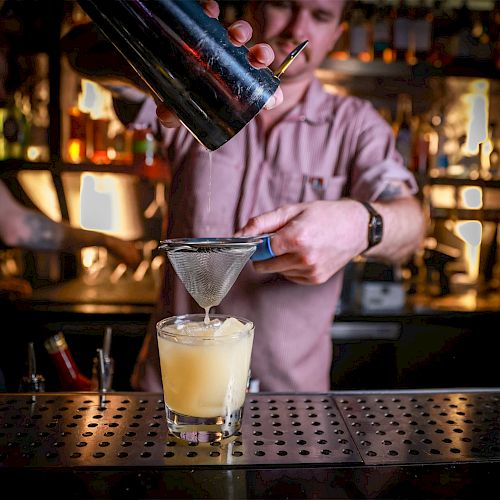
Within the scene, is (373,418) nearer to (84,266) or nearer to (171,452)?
(171,452)

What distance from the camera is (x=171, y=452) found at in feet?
3.21

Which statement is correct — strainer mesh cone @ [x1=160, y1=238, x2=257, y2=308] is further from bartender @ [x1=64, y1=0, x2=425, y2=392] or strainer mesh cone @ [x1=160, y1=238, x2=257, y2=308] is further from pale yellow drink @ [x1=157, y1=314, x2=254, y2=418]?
bartender @ [x1=64, y1=0, x2=425, y2=392]

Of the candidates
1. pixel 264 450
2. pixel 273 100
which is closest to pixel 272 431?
pixel 264 450

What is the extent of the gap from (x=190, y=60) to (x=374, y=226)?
839 mm

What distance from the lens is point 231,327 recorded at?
3.37ft

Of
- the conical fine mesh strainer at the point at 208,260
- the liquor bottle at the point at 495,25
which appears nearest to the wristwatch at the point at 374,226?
the conical fine mesh strainer at the point at 208,260

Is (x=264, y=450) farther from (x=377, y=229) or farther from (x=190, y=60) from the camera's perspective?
(x=377, y=229)

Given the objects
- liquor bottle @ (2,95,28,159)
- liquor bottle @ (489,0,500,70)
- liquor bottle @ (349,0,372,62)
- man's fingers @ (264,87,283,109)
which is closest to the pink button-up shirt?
man's fingers @ (264,87,283,109)

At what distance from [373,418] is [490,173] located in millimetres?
2787

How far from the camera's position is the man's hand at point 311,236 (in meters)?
1.28

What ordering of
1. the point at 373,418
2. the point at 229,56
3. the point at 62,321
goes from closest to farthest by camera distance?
the point at 229,56
the point at 373,418
the point at 62,321

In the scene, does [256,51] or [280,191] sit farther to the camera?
[280,191]

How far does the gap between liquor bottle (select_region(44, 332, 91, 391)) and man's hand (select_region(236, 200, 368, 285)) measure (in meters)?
0.46

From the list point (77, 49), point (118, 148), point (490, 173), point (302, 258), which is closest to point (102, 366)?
point (302, 258)
